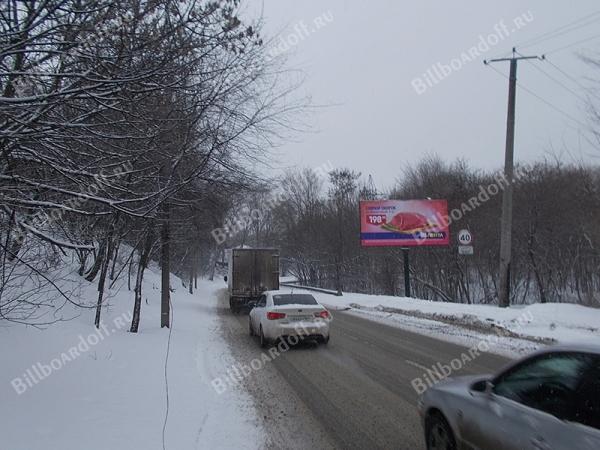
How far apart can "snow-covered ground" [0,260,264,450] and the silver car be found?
2418mm

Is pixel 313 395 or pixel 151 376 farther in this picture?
pixel 151 376

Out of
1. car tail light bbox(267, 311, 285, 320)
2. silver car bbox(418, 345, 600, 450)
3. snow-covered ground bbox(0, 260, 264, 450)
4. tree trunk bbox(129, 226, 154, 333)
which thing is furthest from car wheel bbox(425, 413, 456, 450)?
tree trunk bbox(129, 226, 154, 333)

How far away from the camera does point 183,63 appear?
17.2 ft

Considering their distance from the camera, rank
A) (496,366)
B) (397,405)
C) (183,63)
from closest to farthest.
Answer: (183,63) → (397,405) → (496,366)

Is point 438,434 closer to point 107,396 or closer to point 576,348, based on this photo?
point 576,348

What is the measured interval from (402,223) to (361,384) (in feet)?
80.1

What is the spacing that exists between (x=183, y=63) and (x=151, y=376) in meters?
5.69

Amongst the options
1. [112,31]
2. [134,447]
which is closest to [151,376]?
[134,447]

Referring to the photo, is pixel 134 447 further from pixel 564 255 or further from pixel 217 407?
pixel 564 255

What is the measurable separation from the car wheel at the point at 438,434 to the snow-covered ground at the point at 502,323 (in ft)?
22.9

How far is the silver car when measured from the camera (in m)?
3.25

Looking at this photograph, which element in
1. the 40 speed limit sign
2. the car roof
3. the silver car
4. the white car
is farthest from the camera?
the 40 speed limit sign

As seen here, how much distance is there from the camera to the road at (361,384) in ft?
19.8

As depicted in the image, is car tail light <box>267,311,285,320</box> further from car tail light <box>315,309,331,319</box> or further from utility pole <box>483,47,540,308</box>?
utility pole <box>483,47,540,308</box>
